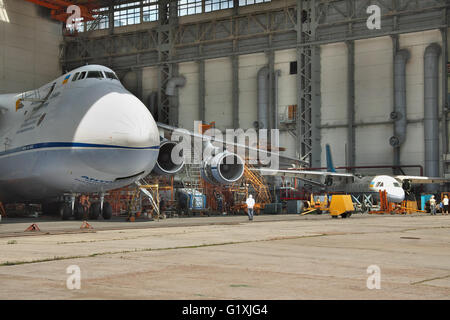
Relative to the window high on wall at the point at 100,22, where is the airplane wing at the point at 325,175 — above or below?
below

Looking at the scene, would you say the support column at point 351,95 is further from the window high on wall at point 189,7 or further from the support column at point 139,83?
the support column at point 139,83

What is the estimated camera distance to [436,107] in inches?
1575

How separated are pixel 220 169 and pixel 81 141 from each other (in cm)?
947

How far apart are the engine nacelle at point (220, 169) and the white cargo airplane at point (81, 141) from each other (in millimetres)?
5936

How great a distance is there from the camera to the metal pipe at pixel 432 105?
40.0 meters

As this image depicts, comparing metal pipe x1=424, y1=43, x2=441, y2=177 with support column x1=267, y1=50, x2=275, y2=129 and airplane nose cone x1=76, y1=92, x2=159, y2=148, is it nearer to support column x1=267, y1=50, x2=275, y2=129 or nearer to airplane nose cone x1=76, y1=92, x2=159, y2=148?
support column x1=267, y1=50, x2=275, y2=129

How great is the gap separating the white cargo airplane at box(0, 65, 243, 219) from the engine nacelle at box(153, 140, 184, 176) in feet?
9.14

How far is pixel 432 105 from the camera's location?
40.0m

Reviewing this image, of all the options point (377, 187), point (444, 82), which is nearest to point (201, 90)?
point (377, 187)

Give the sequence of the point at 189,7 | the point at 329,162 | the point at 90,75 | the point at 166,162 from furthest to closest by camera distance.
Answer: the point at 189,7, the point at 329,162, the point at 166,162, the point at 90,75

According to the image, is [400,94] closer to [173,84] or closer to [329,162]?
[329,162]

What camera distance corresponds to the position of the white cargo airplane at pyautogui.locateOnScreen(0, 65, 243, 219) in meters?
20.0

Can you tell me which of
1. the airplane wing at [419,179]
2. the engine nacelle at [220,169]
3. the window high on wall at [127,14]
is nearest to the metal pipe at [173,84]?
the window high on wall at [127,14]
